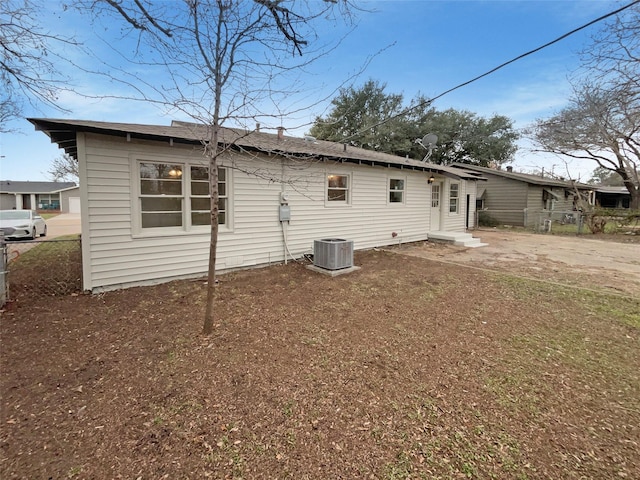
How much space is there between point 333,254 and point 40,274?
20.0 feet

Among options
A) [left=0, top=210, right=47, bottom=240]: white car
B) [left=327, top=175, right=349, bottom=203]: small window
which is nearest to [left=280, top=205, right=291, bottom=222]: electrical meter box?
[left=327, top=175, right=349, bottom=203]: small window

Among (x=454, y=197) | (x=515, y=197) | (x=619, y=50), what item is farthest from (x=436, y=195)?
(x=515, y=197)

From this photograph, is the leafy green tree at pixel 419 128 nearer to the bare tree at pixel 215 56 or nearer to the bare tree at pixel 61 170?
the bare tree at pixel 215 56

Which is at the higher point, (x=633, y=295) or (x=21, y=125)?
(x=21, y=125)

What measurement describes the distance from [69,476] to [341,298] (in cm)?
370

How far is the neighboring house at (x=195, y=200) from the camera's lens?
16.3ft

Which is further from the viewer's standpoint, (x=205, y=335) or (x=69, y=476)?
(x=205, y=335)

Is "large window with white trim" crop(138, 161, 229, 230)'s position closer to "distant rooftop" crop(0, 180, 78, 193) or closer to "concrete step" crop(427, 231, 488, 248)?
"concrete step" crop(427, 231, 488, 248)

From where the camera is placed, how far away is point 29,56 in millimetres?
4418

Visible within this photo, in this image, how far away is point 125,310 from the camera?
14.3ft

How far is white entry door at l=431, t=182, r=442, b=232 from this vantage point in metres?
12.0

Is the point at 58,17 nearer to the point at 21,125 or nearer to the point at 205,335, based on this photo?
the point at 21,125

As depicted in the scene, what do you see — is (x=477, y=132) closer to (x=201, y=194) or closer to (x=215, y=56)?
(x=201, y=194)

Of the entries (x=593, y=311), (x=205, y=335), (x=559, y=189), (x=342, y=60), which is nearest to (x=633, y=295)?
(x=593, y=311)
